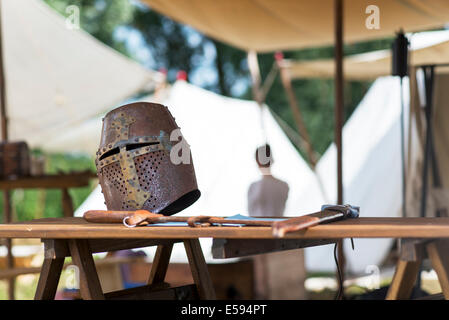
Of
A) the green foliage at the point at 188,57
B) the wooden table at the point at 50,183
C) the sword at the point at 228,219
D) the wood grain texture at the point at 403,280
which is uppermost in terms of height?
the green foliage at the point at 188,57

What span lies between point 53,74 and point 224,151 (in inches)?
68.6

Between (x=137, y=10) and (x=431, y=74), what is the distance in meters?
12.8

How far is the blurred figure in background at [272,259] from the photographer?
165 inches

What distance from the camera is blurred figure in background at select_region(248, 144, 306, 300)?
418cm

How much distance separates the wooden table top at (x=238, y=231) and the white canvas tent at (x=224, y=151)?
4.66 metres

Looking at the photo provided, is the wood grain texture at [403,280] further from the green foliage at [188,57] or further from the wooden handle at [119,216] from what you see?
the green foliage at [188,57]

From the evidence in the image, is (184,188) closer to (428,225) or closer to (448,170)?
(428,225)

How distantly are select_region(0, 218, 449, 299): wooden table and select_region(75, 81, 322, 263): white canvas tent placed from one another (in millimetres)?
4115

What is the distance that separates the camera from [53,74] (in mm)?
7367

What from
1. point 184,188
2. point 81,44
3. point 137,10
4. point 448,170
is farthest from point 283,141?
point 137,10

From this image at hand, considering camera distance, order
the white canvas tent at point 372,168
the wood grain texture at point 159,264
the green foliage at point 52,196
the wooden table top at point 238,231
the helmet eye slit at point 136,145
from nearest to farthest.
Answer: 1. the wooden table top at point 238,231
2. the helmet eye slit at point 136,145
3. the wood grain texture at point 159,264
4. the white canvas tent at point 372,168
5. the green foliage at point 52,196

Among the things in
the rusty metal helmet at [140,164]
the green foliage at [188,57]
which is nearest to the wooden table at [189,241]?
the rusty metal helmet at [140,164]

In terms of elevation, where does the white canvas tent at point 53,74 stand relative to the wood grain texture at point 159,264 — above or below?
above

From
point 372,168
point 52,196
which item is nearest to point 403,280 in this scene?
point 372,168
